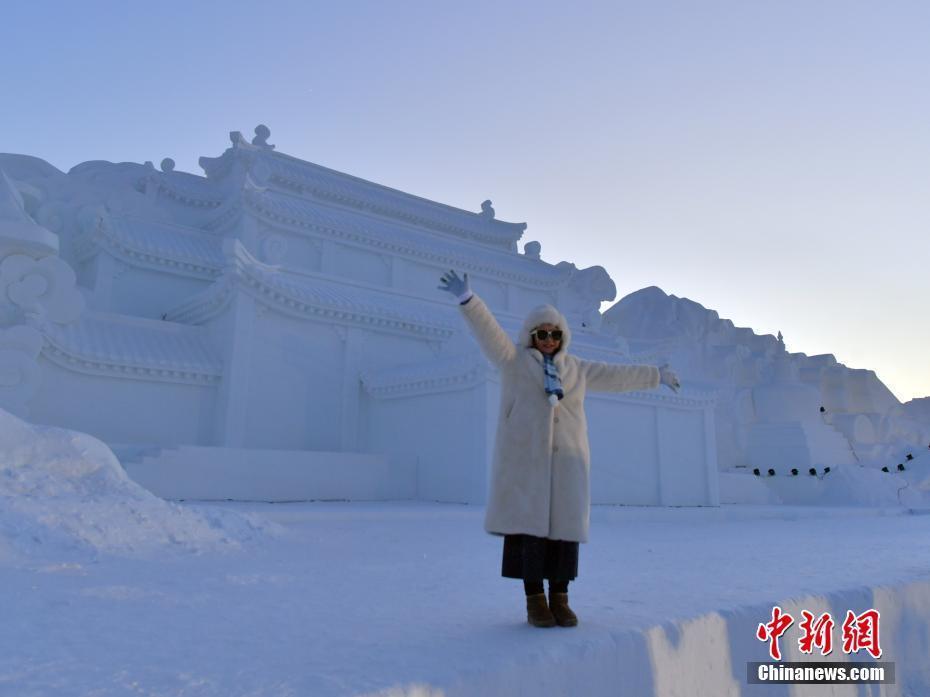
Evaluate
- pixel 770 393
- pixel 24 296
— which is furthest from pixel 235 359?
pixel 770 393

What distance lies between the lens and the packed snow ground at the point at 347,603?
2111 mm

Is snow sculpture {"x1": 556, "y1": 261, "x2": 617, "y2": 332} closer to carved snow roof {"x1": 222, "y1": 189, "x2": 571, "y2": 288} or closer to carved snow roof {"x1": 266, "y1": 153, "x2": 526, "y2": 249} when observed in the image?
carved snow roof {"x1": 222, "y1": 189, "x2": 571, "y2": 288}

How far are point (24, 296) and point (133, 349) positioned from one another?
1901 mm

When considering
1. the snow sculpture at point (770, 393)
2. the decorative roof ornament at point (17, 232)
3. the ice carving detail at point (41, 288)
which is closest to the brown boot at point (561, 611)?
the ice carving detail at point (41, 288)

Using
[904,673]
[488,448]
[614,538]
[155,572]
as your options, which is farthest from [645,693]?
[488,448]

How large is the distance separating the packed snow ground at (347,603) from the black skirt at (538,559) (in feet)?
0.73

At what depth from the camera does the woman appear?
2.88 metres

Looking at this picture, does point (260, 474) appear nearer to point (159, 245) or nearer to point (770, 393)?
point (159, 245)

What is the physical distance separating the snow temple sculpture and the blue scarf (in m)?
7.54

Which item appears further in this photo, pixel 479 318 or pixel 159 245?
pixel 159 245

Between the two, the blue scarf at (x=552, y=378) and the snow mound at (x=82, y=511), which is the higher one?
the blue scarf at (x=552, y=378)

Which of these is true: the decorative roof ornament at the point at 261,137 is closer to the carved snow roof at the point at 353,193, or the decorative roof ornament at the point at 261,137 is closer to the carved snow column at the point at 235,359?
the carved snow roof at the point at 353,193

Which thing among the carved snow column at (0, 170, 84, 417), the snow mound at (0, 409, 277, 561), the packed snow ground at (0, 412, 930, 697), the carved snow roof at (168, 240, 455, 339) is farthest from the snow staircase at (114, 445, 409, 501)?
the packed snow ground at (0, 412, 930, 697)

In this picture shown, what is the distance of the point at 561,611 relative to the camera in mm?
2799
